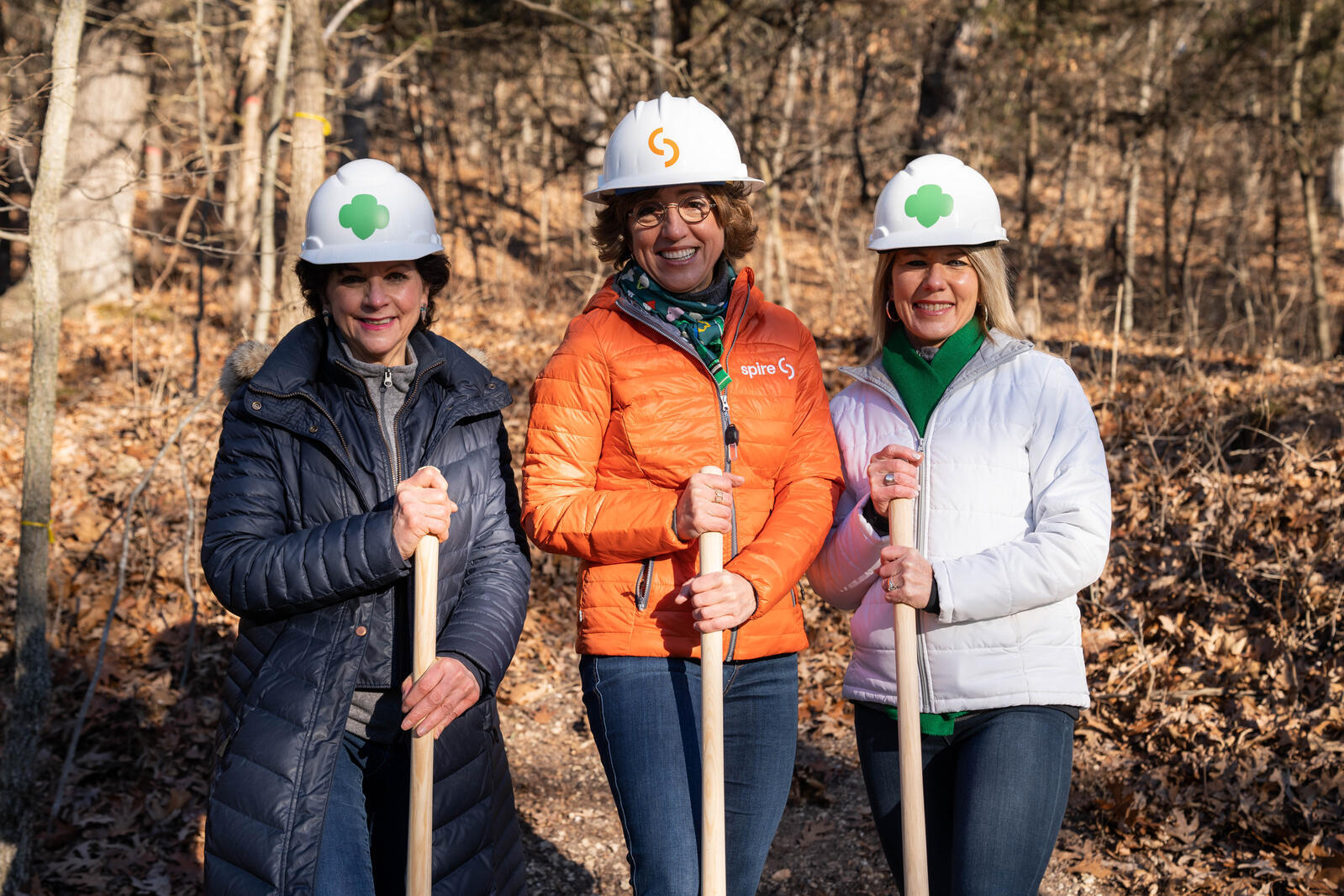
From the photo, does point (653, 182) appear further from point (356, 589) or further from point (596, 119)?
point (596, 119)

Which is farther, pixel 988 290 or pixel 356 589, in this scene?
pixel 988 290

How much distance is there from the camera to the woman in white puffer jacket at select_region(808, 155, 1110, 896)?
244 centimetres

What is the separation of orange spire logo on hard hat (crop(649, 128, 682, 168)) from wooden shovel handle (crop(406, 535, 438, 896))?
1.05 metres

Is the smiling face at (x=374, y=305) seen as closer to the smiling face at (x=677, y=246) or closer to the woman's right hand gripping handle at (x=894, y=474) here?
the smiling face at (x=677, y=246)

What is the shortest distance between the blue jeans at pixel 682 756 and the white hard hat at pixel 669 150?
1.14m

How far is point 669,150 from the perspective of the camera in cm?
263

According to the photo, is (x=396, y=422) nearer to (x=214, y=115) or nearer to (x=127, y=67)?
(x=127, y=67)

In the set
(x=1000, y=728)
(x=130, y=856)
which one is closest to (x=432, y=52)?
(x=130, y=856)

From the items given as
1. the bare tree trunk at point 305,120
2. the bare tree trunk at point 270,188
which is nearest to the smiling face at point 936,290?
the bare tree trunk at point 305,120

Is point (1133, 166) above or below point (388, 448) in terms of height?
above

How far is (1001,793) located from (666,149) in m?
1.66

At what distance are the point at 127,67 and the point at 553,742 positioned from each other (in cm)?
936

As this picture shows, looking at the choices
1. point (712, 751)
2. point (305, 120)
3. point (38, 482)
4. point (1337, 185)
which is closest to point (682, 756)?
point (712, 751)

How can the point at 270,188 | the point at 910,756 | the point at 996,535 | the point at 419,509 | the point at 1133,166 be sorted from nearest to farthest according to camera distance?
the point at 419,509 → the point at 910,756 → the point at 996,535 → the point at 270,188 → the point at 1133,166
